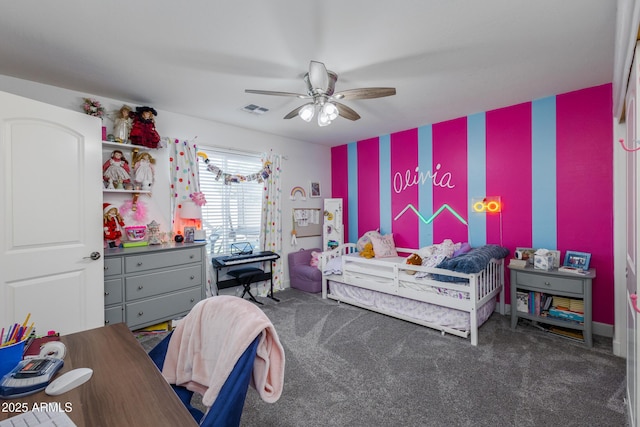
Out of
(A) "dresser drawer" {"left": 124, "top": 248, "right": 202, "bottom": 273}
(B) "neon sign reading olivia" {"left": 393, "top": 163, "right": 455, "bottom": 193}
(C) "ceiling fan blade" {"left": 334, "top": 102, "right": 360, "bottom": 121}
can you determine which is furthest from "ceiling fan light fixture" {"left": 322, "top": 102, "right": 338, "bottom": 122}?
(B) "neon sign reading olivia" {"left": 393, "top": 163, "right": 455, "bottom": 193}

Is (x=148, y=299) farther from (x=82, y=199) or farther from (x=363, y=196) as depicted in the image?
(x=363, y=196)

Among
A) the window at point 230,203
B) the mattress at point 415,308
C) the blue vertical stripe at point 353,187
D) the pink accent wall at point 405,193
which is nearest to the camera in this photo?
the mattress at point 415,308

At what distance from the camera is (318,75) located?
6.61ft

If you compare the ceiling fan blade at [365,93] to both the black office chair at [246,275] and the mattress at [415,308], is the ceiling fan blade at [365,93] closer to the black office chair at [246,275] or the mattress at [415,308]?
the mattress at [415,308]

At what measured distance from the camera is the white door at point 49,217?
187 centimetres

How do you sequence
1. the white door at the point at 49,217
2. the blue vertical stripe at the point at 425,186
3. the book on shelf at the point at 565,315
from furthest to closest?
the blue vertical stripe at the point at 425,186 < the book on shelf at the point at 565,315 < the white door at the point at 49,217

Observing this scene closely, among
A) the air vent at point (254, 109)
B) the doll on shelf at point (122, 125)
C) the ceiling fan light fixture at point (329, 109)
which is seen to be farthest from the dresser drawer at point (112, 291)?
the ceiling fan light fixture at point (329, 109)

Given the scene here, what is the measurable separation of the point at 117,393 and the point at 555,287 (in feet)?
10.9

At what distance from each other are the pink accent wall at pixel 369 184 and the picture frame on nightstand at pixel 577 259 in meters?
2.36

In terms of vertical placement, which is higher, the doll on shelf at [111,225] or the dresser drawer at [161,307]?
the doll on shelf at [111,225]

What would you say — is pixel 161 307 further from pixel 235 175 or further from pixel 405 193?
pixel 405 193

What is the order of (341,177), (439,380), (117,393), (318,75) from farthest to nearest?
(341,177) < (439,380) < (318,75) < (117,393)

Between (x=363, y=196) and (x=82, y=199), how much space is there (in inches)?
146

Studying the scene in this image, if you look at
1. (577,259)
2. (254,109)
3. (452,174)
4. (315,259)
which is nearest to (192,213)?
(254,109)
